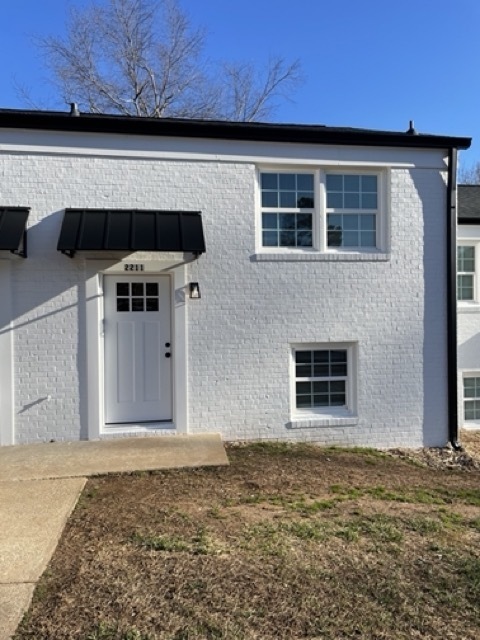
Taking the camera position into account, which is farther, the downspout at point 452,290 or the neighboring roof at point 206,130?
the downspout at point 452,290

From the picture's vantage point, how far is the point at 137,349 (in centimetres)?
712

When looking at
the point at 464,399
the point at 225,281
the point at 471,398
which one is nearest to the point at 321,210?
the point at 225,281

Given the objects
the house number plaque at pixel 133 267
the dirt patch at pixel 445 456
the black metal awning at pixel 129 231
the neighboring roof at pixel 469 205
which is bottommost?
the dirt patch at pixel 445 456

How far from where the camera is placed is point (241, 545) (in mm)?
3807

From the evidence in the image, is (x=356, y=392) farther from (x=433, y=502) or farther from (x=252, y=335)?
(x=433, y=502)

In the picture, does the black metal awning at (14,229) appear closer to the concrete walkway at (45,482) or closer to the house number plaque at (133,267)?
the house number plaque at (133,267)

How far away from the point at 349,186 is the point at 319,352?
8.63ft

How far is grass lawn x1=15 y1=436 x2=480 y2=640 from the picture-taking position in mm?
2844

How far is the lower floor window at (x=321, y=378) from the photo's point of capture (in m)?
7.57

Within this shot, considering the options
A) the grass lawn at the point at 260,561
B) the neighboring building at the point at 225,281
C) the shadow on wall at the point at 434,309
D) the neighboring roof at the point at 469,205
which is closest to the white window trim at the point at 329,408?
the neighboring building at the point at 225,281

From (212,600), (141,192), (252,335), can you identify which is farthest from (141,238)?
(212,600)

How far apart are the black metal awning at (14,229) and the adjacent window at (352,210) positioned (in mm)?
4376

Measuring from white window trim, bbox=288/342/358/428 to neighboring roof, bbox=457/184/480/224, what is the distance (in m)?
4.11

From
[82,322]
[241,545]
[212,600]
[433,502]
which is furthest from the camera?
[82,322]
